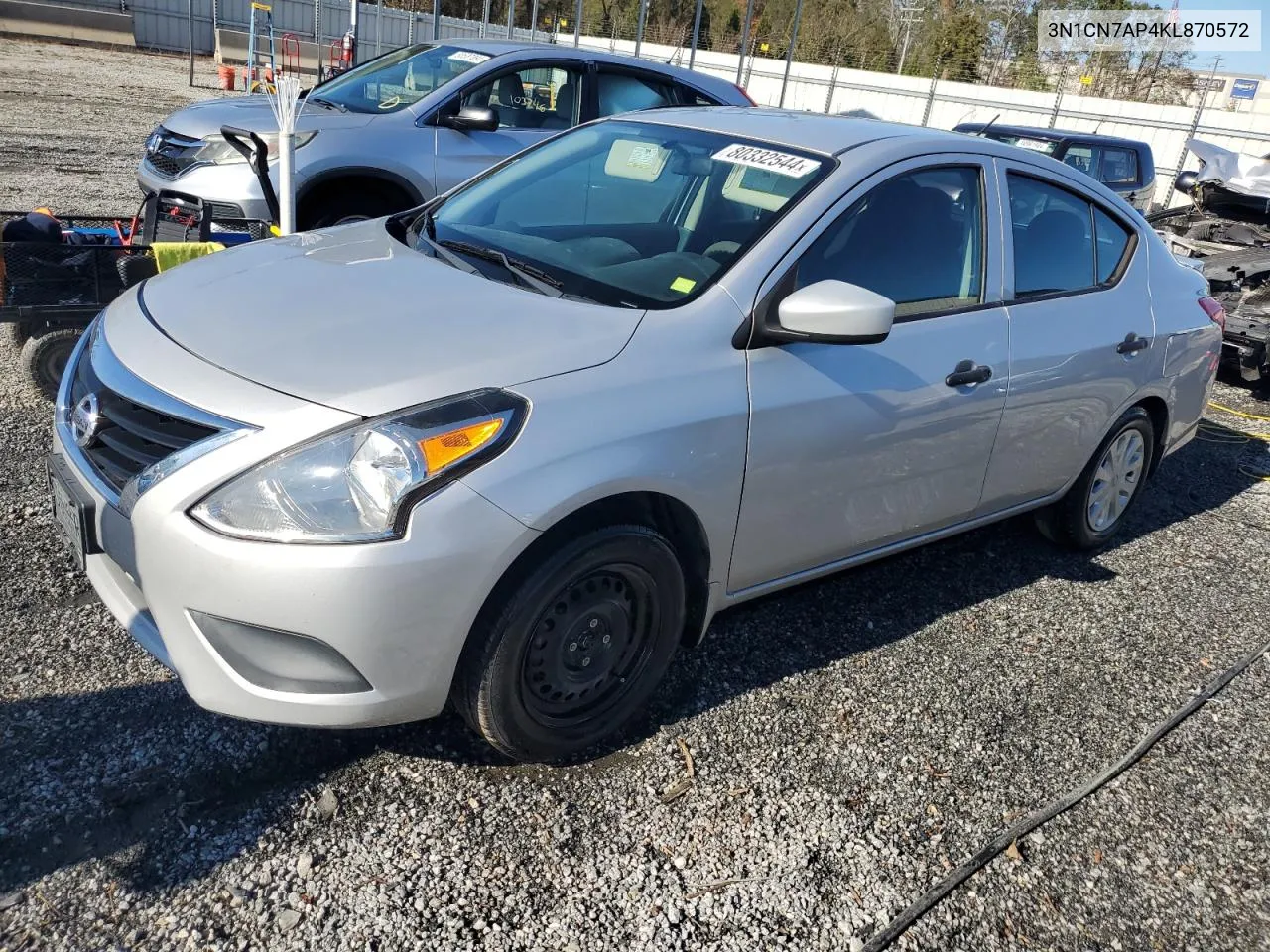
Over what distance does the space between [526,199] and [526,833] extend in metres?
2.28

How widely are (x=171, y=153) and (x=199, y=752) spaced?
17.2 feet

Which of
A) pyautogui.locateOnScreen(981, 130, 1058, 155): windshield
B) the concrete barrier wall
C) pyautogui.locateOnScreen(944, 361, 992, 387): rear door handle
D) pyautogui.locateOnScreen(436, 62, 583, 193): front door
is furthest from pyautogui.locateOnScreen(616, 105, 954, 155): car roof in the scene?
the concrete barrier wall

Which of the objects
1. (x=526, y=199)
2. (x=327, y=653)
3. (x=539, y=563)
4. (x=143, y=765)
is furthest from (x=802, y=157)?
(x=143, y=765)

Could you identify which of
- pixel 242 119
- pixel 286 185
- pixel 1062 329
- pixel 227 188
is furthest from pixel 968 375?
pixel 242 119

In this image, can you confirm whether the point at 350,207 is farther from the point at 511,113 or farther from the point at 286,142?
the point at 286,142

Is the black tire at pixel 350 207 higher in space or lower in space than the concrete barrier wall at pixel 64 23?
higher

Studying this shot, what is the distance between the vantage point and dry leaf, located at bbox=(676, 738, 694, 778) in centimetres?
296

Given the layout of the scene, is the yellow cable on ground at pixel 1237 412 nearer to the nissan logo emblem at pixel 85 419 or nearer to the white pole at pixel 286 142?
the white pole at pixel 286 142

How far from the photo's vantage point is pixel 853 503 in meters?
3.34

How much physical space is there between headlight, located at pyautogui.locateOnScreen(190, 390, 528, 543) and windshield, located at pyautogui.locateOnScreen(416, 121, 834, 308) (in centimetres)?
88

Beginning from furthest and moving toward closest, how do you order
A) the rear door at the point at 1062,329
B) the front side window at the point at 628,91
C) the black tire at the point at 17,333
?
the front side window at the point at 628,91, the black tire at the point at 17,333, the rear door at the point at 1062,329

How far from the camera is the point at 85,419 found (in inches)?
106

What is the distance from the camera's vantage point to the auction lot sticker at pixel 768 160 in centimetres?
330

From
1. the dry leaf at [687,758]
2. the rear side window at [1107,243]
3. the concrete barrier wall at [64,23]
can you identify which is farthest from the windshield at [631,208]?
the concrete barrier wall at [64,23]
